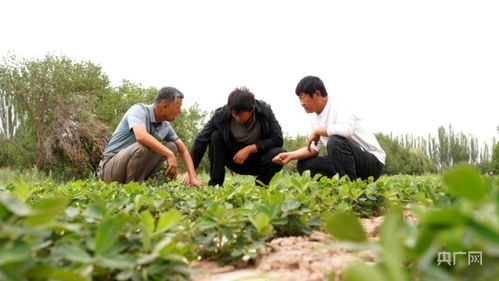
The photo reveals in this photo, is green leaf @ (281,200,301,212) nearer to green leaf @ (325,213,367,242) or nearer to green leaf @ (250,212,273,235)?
green leaf @ (250,212,273,235)

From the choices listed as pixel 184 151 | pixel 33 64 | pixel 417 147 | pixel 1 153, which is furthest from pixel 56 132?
pixel 417 147

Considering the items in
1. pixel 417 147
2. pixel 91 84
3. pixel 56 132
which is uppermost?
pixel 91 84

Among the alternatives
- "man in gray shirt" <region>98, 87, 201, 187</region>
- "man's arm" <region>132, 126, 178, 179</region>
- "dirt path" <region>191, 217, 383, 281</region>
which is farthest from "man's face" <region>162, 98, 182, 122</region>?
"dirt path" <region>191, 217, 383, 281</region>

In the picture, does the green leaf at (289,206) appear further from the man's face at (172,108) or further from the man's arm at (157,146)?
the man's face at (172,108)

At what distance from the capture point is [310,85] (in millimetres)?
5297

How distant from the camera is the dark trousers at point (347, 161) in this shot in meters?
4.95

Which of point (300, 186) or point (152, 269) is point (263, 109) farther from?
point (152, 269)

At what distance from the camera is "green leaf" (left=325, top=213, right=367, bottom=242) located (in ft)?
2.54

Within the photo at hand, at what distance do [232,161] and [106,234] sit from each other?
536 cm

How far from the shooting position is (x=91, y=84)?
21.9 m

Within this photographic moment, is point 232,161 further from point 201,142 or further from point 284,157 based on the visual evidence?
point 284,157

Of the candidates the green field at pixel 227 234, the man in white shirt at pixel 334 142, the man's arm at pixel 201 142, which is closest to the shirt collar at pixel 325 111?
the man in white shirt at pixel 334 142

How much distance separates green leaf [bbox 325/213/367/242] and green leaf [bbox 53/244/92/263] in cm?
53

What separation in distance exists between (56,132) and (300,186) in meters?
18.1
